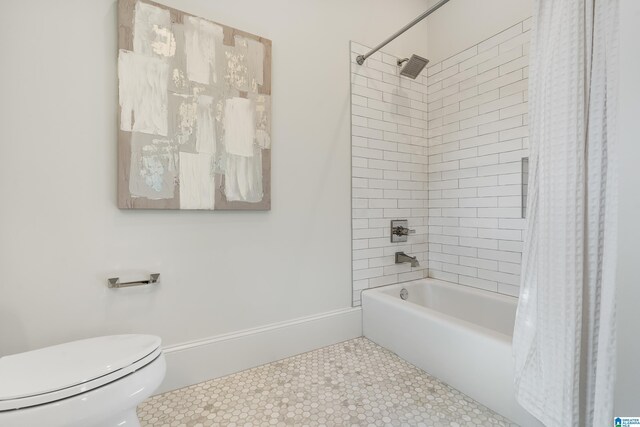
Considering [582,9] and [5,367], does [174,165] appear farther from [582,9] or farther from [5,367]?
[582,9]

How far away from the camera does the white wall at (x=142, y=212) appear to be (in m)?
1.20

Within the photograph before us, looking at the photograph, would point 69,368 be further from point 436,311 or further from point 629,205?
point 436,311

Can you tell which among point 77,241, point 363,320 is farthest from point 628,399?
point 77,241

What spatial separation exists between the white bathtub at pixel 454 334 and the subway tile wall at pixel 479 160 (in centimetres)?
16

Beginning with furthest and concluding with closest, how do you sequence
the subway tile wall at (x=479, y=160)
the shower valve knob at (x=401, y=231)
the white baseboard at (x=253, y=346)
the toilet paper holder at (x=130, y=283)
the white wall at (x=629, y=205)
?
the shower valve knob at (x=401, y=231)
the subway tile wall at (x=479, y=160)
the white baseboard at (x=253, y=346)
the toilet paper holder at (x=130, y=283)
the white wall at (x=629, y=205)

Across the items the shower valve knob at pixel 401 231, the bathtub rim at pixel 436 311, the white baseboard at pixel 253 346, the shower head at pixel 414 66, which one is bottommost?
the white baseboard at pixel 253 346

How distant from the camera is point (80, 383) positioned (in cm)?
88

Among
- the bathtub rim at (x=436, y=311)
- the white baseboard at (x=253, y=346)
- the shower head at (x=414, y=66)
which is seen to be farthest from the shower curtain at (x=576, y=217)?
the white baseboard at (x=253, y=346)

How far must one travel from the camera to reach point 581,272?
943 millimetres

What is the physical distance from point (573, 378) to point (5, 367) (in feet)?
6.09

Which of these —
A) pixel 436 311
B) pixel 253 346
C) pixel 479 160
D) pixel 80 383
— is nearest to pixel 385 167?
pixel 479 160

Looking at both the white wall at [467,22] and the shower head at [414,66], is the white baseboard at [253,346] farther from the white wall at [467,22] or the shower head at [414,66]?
the white wall at [467,22]

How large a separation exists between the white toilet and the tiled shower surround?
140 centimetres

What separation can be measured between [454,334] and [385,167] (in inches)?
49.4
